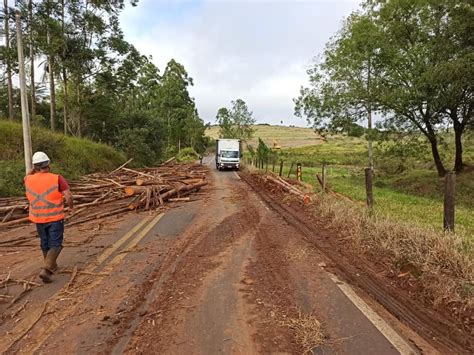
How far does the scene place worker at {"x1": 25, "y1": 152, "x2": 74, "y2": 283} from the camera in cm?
591

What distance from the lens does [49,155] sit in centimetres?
1978

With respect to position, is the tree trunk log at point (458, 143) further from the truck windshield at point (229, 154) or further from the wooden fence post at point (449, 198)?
the wooden fence post at point (449, 198)

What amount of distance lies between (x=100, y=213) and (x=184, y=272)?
20.9ft

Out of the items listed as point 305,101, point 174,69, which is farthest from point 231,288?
point 174,69

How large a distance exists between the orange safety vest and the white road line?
449 cm

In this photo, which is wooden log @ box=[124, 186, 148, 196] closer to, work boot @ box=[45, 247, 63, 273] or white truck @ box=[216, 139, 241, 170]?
→ work boot @ box=[45, 247, 63, 273]

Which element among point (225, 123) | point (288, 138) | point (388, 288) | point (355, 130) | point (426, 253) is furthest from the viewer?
point (288, 138)

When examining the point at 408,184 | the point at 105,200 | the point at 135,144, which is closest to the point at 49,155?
the point at 105,200

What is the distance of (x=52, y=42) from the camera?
25.0 m

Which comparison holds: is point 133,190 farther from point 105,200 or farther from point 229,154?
point 229,154

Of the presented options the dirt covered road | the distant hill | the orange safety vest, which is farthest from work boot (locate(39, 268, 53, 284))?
the distant hill

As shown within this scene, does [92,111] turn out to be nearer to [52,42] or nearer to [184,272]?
[52,42]

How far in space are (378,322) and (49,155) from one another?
767 inches

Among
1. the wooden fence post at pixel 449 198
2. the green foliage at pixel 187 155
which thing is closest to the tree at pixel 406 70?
the wooden fence post at pixel 449 198
